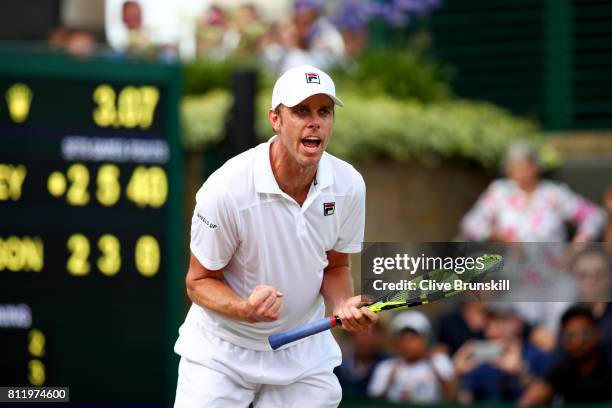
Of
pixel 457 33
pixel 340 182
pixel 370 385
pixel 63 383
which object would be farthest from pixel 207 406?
pixel 457 33

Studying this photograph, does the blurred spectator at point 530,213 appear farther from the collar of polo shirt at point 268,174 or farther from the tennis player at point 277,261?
the collar of polo shirt at point 268,174

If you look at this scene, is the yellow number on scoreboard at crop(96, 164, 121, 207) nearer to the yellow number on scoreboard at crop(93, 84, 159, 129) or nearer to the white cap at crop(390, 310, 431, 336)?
the yellow number on scoreboard at crop(93, 84, 159, 129)

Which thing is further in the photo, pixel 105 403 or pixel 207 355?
pixel 105 403

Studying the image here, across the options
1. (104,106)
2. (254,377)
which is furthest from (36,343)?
(254,377)

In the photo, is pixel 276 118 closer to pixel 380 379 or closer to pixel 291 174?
pixel 291 174

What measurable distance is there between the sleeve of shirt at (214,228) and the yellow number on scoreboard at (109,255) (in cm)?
302

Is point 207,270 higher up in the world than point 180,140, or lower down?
lower down

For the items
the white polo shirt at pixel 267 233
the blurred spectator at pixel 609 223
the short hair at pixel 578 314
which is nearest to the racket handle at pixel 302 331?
the white polo shirt at pixel 267 233

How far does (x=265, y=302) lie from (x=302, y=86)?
2.60 feet

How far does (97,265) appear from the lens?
8.59m

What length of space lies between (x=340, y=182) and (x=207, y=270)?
0.61m

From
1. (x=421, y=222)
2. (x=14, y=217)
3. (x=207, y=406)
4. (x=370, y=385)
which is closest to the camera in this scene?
(x=207, y=406)

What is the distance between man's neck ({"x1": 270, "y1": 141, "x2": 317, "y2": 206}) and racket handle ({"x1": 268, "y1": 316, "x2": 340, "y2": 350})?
0.48 metres

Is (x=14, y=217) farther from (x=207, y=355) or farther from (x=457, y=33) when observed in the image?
(x=457, y=33)
